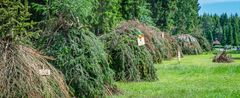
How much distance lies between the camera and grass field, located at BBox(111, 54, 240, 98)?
1566 centimetres

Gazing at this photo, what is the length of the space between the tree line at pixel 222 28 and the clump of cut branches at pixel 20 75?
7133cm

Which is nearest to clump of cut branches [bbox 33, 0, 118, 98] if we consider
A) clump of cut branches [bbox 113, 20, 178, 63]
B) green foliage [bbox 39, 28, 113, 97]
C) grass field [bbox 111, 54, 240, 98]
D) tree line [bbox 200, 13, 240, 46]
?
green foliage [bbox 39, 28, 113, 97]

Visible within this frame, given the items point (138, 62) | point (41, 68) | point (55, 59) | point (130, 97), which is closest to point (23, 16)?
point (41, 68)

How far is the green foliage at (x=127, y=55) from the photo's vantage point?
18922 millimetres

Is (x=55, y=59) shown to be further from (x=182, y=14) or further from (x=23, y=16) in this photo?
(x=182, y=14)

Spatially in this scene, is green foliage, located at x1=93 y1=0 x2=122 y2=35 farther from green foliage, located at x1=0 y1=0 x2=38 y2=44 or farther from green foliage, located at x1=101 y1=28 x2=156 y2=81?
green foliage, located at x1=0 y1=0 x2=38 y2=44

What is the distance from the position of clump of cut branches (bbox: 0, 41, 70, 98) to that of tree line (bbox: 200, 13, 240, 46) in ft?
234

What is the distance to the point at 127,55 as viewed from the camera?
1886 centimetres

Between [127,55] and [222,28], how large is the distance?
80.1m

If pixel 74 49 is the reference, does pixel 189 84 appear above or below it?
below

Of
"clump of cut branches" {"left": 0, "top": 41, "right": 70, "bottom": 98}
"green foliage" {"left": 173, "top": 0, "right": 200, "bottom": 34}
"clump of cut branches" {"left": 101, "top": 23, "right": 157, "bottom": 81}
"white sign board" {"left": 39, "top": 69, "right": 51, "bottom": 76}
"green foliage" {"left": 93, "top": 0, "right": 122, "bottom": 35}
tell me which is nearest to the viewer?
"clump of cut branches" {"left": 0, "top": 41, "right": 70, "bottom": 98}

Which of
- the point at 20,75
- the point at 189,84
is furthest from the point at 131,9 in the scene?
the point at 20,75

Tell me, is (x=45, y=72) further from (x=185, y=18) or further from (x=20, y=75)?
(x=185, y=18)

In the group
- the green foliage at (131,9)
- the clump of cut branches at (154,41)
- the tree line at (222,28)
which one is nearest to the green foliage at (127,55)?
the clump of cut branches at (154,41)
